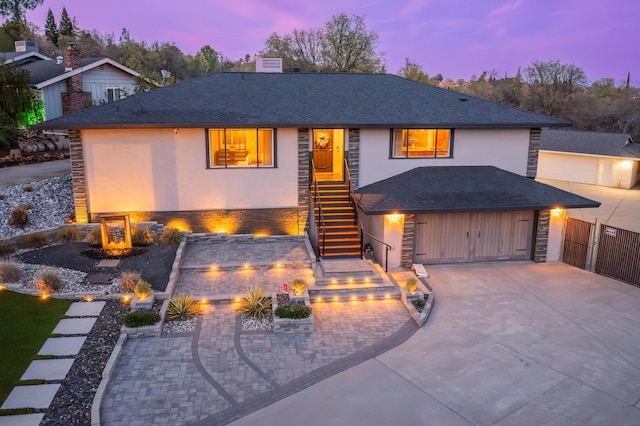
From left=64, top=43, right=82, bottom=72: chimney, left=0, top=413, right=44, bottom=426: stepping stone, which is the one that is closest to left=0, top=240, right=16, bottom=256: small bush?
left=0, top=413, right=44, bottom=426: stepping stone

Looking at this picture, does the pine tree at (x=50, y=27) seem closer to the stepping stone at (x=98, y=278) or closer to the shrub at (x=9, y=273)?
the shrub at (x=9, y=273)

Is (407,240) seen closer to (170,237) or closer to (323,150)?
(323,150)

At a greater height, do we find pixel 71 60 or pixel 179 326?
pixel 71 60

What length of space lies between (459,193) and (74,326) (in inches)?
466

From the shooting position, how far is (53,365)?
941 cm

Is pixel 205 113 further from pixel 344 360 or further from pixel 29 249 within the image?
pixel 344 360

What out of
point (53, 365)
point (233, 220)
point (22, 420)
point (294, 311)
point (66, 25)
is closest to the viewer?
point (22, 420)

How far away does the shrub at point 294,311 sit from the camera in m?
11.4

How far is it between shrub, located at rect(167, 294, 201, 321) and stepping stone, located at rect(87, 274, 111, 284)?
2215 mm

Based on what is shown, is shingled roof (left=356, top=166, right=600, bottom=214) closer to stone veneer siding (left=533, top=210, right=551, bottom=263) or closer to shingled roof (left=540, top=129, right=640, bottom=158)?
stone veneer siding (left=533, top=210, right=551, bottom=263)

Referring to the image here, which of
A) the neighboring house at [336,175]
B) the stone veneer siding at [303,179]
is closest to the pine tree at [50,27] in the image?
the neighboring house at [336,175]

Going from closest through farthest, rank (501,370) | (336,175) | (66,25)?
(501,370) → (336,175) → (66,25)

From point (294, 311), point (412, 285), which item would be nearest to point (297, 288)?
point (294, 311)

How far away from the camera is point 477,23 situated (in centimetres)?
7731
